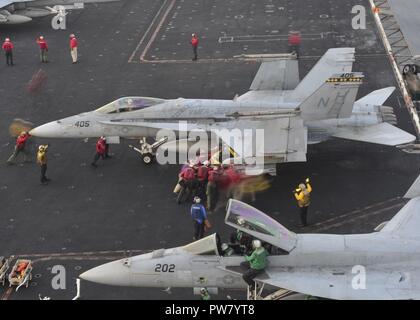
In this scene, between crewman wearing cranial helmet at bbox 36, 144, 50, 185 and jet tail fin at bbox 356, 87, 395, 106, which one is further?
jet tail fin at bbox 356, 87, 395, 106

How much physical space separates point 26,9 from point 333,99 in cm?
2500

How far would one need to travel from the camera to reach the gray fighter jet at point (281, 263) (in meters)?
15.6

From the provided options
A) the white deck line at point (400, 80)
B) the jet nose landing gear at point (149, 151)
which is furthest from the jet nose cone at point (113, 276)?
the white deck line at point (400, 80)

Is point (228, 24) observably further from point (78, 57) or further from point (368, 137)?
point (368, 137)

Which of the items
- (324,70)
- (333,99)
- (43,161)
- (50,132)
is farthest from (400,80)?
(43,161)

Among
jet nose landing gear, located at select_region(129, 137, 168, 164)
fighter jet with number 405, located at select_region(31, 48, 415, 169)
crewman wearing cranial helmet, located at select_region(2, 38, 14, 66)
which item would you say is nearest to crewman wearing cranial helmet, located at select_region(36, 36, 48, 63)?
crewman wearing cranial helmet, located at select_region(2, 38, 14, 66)

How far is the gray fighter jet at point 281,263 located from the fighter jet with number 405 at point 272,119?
21.0ft

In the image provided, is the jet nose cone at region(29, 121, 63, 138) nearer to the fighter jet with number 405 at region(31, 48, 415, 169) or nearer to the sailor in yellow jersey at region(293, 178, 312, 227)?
the fighter jet with number 405 at region(31, 48, 415, 169)

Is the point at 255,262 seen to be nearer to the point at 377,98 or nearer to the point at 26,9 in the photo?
the point at 377,98

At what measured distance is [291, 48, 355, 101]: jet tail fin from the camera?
25188mm

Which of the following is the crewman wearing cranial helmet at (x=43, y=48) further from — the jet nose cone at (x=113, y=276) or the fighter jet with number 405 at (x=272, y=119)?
the jet nose cone at (x=113, y=276)

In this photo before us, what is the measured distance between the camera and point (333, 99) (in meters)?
23.4

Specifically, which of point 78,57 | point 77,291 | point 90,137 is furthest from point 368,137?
point 78,57

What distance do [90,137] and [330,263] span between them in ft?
40.9
